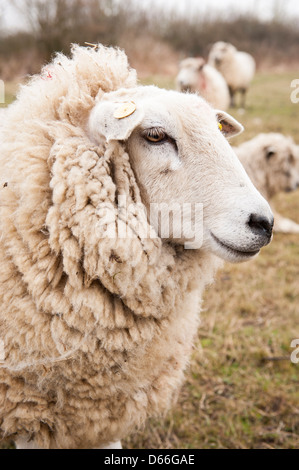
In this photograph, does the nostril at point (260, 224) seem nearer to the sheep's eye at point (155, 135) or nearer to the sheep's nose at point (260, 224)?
the sheep's nose at point (260, 224)

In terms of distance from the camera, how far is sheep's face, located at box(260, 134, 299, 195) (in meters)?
5.43

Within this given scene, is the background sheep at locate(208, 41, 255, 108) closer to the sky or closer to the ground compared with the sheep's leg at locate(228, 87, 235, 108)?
closer to the sky

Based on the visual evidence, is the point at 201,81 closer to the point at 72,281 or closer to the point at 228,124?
the point at 228,124

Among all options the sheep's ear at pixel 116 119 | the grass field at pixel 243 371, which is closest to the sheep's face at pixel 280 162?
the grass field at pixel 243 371

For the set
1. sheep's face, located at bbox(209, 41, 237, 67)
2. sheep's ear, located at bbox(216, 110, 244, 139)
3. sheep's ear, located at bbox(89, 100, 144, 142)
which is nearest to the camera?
sheep's ear, located at bbox(89, 100, 144, 142)

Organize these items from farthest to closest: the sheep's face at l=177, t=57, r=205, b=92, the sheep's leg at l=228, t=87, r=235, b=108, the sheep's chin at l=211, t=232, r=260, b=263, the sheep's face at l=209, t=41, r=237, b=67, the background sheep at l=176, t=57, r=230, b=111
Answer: the sheep's leg at l=228, t=87, r=235, b=108 < the sheep's face at l=209, t=41, r=237, b=67 < the sheep's face at l=177, t=57, r=205, b=92 < the background sheep at l=176, t=57, r=230, b=111 < the sheep's chin at l=211, t=232, r=260, b=263

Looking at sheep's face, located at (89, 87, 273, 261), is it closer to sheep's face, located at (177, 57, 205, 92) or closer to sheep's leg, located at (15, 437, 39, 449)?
sheep's leg, located at (15, 437, 39, 449)

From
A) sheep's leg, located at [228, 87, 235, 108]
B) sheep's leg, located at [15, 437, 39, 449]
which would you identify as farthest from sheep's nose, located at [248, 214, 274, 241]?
sheep's leg, located at [228, 87, 235, 108]

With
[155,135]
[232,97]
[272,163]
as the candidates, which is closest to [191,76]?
[272,163]

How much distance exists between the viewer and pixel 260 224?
5.02 feet

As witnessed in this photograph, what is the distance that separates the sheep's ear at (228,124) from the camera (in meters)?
1.98

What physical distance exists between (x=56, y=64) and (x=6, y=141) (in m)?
0.46

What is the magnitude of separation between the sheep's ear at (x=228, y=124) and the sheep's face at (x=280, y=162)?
11.6 feet

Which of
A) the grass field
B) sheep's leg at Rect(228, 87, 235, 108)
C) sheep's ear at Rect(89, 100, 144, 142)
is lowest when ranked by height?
sheep's leg at Rect(228, 87, 235, 108)
